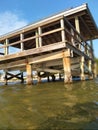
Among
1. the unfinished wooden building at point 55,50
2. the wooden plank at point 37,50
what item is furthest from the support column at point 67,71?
the wooden plank at point 37,50

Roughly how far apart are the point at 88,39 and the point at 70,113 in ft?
54.0

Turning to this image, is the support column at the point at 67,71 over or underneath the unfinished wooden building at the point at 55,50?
underneath

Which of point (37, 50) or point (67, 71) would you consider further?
point (37, 50)

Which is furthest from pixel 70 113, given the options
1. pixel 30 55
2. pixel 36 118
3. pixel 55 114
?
pixel 30 55

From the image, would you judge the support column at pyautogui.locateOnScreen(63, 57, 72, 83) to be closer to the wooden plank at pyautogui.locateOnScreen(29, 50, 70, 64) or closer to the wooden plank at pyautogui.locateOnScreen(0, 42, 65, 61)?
the wooden plank at pyautogui.locateOnScreen(29, 50, 70, 64)

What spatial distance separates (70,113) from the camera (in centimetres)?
311

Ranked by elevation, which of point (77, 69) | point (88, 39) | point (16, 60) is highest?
point (88, 39)

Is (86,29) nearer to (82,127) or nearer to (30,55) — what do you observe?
(30,55)

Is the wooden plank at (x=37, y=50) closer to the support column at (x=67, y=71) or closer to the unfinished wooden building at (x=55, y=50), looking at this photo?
the unfinished wooden building at (x=55, y=50)

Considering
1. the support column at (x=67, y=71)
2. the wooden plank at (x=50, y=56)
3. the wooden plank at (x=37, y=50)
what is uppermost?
the wooden plank at (x=37, y=50)

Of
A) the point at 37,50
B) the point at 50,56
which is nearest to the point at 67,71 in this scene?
the point at 50,56

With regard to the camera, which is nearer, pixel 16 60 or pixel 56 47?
pixel 56 47

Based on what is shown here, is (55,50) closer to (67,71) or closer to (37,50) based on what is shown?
(37,50)

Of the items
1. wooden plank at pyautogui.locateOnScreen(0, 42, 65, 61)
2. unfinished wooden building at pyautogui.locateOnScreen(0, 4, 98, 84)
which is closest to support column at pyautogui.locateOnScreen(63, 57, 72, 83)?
unfinished wooden building at pyautogui.locateOnScreen(0, 4, 98, 84)
